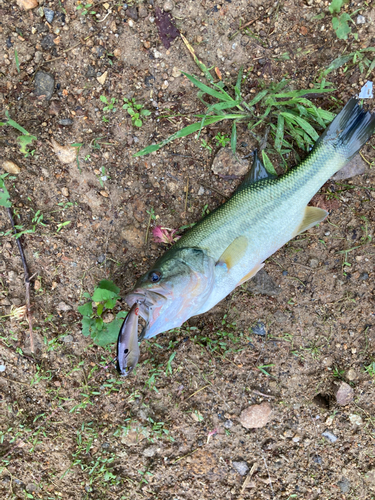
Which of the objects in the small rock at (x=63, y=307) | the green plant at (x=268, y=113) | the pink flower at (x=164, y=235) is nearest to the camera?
the green plant at (x=268, y=113)

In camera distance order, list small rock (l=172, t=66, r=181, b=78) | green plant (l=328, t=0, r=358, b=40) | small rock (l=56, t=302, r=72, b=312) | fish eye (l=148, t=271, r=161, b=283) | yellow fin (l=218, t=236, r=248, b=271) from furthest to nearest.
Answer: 1. small rock (l=56, t=302, r=72, b=312)
2. small rock (l=172, t=66, r=181, b=78)
3. green plant (l=328, t=0, r=358, b=40)
4. yellow fin (l=218, t=236, r=248, b=271)
5. fish eye (l=148, t=271, r=161, b=283)

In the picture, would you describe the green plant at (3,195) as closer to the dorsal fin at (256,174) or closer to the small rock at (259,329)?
the dorsal fin at (256,174)

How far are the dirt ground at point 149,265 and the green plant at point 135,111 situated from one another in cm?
7

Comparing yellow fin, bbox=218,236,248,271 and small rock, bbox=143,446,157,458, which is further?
small rock, bbox=143,446,157,458

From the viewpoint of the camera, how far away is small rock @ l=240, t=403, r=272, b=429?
3342mm

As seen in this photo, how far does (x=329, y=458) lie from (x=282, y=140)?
3.35 m

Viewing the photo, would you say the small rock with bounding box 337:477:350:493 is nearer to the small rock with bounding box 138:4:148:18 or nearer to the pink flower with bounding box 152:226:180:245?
the pink flower with bounding box 152:226:180:245

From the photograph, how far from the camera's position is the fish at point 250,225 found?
2.66m

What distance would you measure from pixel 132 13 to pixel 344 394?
14.3 feet

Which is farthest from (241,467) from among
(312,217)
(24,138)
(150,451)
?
(24,138)

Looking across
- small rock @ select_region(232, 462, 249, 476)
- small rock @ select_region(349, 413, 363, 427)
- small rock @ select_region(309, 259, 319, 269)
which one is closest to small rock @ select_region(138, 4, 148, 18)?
small rock @ select_region(309, 259, 319, 269)

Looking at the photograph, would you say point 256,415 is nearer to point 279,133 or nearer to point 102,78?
point 279,133

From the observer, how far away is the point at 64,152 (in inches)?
127

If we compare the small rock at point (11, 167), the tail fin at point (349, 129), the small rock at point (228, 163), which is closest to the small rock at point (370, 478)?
the tail fin at point (349, 129)
